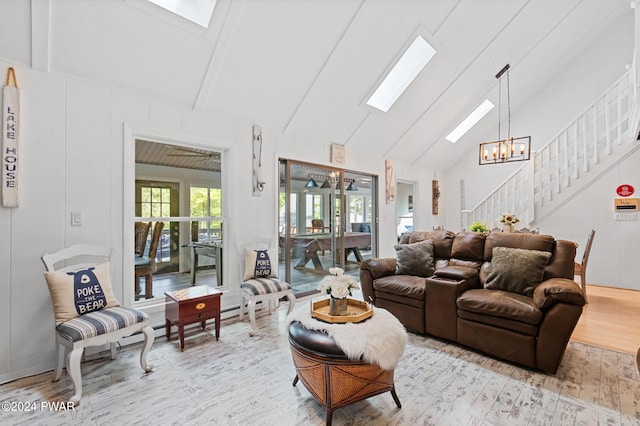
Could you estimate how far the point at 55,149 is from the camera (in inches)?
102

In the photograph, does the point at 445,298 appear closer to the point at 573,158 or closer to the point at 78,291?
the point at 78,291

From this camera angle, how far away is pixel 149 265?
3.32 m

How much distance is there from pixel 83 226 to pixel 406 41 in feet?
13.5

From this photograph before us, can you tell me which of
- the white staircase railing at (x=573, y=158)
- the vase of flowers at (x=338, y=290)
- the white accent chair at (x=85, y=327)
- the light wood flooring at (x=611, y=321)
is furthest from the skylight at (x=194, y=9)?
the white staircase railing at (x=573, y=158)

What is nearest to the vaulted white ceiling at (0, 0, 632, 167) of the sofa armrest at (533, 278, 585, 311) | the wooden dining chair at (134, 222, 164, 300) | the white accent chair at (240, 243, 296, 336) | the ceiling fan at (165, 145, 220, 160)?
the ceiling fan at (165, 145, 220, 160)

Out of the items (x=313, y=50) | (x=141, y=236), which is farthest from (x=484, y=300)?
(x=141, y=236)

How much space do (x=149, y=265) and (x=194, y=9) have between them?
2.61m

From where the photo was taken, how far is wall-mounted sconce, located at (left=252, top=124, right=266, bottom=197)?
397 cm

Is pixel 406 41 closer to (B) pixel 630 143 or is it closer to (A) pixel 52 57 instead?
(A) pixel 52 57

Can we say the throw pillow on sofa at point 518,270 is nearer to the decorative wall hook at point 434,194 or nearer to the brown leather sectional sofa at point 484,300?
the brown leather sectional sofa at point 484,300

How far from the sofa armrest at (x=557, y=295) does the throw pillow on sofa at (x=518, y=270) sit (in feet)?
0.77

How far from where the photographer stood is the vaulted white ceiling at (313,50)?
249cm

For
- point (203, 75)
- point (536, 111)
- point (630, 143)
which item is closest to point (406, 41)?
point (203, 75)

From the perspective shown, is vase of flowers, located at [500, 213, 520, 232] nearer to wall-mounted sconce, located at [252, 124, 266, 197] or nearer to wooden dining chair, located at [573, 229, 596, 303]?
wooden dining chair, located at [573, 229, 596, 303]
